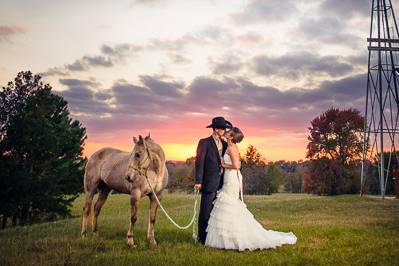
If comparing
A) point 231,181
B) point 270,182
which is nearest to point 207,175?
point 231,181

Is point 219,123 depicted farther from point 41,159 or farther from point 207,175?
point 41,159

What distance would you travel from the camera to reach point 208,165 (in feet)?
33.4

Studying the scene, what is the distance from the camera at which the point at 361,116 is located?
50.3 m

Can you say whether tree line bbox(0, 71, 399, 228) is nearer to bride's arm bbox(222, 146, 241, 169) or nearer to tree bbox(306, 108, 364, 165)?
tree bbox(306, 108, 364, 165)

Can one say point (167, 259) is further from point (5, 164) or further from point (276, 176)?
point (276, 176)

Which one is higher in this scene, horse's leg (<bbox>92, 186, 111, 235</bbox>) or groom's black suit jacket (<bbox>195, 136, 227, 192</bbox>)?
groom's black suit jacket (<bbox>195, 136, 227, 192</bbox>)

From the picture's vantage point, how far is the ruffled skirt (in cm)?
940

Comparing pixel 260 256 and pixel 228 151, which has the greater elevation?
pixel 228 151

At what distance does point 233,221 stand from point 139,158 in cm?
294

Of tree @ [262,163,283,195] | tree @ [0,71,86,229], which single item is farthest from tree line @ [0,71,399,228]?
tree @ [262,163,283,195]

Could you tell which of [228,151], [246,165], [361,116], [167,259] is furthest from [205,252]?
[246,165]

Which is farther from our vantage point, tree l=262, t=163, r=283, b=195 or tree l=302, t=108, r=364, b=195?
tree l=262, t=163, r=283, b=195

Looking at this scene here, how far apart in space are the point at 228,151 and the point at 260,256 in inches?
112

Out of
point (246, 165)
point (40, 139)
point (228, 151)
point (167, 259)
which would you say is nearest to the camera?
point (167, 259)
